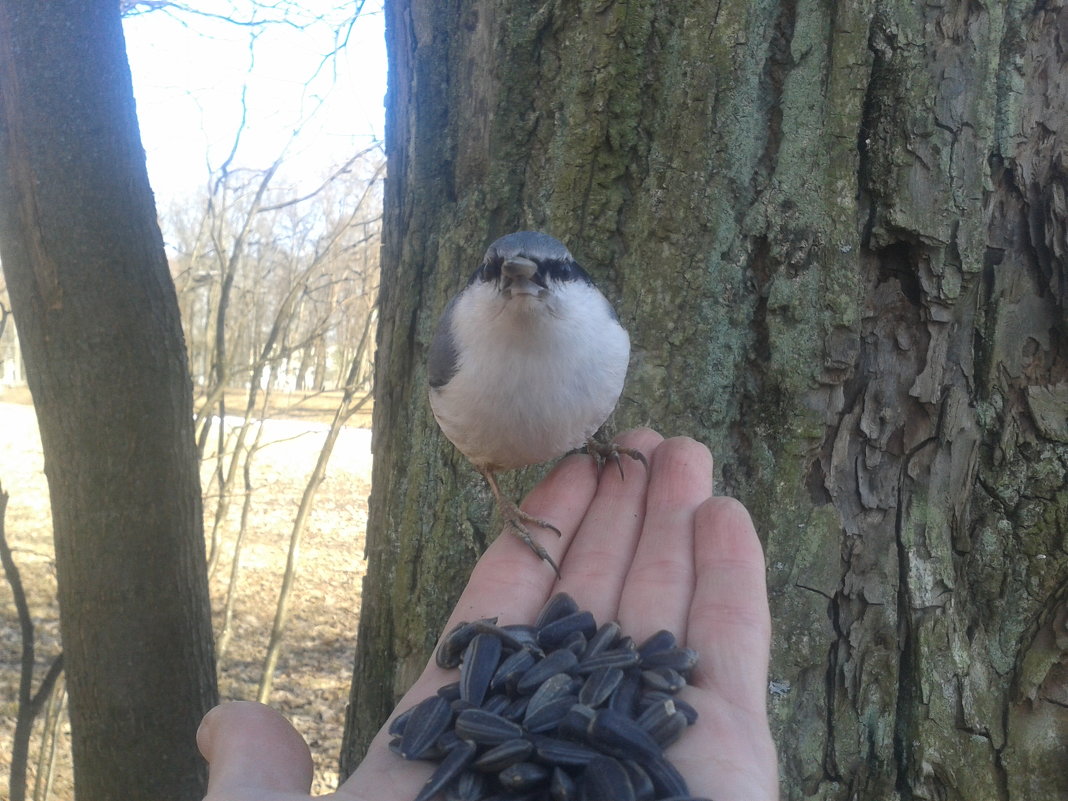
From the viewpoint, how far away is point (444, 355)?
1.57m

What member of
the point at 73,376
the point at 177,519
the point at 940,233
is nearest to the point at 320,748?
the point at 177,519

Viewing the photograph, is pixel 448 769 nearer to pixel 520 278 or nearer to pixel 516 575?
pixel 516 575

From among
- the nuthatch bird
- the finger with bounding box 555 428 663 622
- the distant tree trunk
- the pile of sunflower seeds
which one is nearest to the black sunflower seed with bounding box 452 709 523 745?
the pile of sunflower seeds

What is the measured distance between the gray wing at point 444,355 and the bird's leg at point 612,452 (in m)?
0.35

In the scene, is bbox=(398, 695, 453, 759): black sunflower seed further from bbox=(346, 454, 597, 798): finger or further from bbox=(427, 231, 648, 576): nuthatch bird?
bbox=(427, 231, 648, 576): nuthatch bird

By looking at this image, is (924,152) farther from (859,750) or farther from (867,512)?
(859,750)

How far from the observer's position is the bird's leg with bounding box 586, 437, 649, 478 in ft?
5.49

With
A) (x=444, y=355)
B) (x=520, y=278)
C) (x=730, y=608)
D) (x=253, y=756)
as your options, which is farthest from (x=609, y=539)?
(x=253, y=756)

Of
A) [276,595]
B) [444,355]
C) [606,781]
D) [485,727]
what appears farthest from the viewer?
[276,595]

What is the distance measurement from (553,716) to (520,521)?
1.50 feet

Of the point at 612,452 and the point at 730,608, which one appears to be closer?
the point at 730,608

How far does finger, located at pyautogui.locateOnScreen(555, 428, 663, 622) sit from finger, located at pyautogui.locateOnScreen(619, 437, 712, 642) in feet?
0.14

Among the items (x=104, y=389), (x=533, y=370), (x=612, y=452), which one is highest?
(x=533, y=370)

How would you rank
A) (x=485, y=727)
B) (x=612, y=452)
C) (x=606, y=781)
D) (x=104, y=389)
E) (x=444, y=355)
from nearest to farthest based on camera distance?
(x=606, y=781) < (x=485, y=727) < (x=444, y=355) < (x=612, y=452) < (x=104, y=389)
